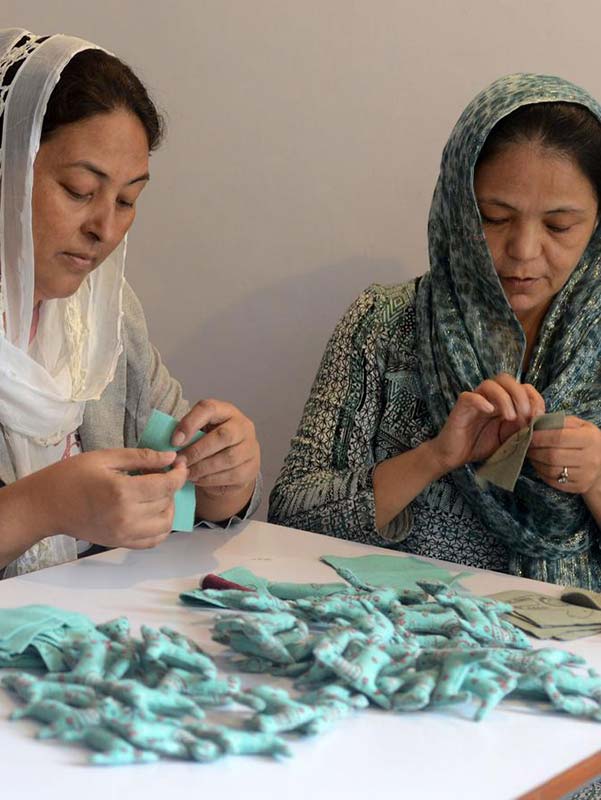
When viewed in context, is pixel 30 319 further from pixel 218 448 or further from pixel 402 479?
pixel 402 479

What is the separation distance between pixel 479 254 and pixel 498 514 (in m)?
0.43

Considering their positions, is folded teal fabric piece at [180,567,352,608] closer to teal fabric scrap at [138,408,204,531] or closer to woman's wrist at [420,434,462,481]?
teal fabric scrap at [138,408,204,531]

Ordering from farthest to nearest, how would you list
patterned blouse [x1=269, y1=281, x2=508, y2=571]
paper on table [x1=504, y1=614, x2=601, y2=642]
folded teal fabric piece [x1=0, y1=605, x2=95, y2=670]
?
patterned blouse [x1=269, y1=281, x2=508, y2=571] → paper on table [x1=504, y1=614, x2=601, y2=642] → folded teal fabric piece [x1=0, y1=605, x2=95, y2=670]

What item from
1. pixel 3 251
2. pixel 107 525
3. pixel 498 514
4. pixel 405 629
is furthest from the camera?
pixel 498 514

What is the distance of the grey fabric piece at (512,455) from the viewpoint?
64.4 inches

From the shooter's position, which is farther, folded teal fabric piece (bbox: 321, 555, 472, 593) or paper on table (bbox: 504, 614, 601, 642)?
folded teal fabric piece (bbox: 321, 555, 472, 593)

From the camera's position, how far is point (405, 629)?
1188 mm

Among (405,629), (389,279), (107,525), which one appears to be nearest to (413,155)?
(389,279)

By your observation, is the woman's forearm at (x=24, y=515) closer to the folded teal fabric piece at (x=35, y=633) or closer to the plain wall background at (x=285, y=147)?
the folded teal fabric piece at (x=35, y=633)

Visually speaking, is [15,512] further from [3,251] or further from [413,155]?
[413,155]

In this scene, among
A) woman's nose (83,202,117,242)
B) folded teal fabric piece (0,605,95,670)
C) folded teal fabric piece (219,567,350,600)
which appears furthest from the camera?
woman's nose (83,202,117,242)

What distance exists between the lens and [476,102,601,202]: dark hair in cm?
183

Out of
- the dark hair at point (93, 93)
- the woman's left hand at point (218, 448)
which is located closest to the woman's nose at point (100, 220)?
the dark hair at point (93, 93)

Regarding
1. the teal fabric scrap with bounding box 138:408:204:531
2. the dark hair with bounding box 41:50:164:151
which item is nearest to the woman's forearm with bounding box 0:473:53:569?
the teal fabric scrap with bounding box 138:408:204:531
